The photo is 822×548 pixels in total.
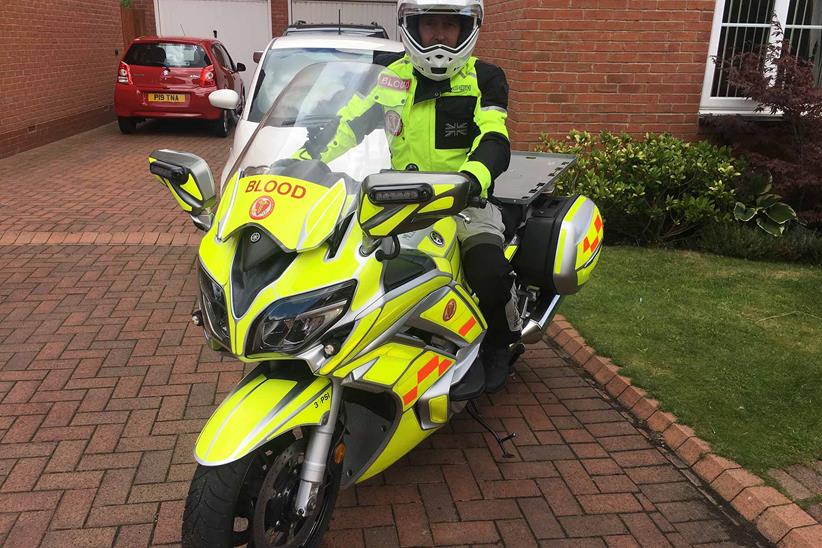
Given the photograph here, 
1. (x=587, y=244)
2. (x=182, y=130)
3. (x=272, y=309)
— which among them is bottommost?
(x=182, y=130)

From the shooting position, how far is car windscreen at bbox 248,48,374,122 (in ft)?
20.8

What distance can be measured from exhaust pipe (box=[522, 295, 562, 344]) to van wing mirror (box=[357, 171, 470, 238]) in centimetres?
158

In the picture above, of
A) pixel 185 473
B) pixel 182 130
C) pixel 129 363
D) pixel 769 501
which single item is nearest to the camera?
pixel 769 501

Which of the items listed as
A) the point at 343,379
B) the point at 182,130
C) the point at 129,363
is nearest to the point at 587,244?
the point at 343,379

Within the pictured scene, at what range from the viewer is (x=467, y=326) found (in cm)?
291

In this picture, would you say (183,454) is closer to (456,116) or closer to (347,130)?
(347,130)

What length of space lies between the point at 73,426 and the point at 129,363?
0.72 m

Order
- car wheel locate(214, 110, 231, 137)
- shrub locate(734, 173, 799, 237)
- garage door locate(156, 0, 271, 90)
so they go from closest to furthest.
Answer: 1. shrub locate(734, 173, 799, 237)
2. car wheel locate(214, 110, 231, 137)
3. garage door locate(156, 0, 271, 90)

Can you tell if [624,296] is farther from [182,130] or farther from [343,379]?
[182,130]

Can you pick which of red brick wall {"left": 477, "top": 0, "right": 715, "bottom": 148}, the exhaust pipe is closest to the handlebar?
the exhaust pipe

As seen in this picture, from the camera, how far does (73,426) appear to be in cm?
357

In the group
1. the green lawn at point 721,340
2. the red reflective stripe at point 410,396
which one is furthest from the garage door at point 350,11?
the red reflective stripe at point 410,396

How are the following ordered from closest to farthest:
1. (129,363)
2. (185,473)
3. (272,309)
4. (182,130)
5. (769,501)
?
(272,309), (769,501), (185,473), (129,363), (182,130)

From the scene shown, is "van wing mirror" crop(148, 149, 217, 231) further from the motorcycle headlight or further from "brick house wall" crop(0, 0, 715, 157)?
"brick house wall" crop(0, 0, 715, 157)
